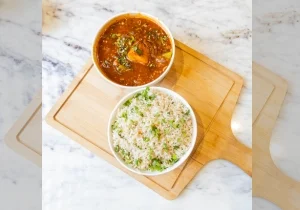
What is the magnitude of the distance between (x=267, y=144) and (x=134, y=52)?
0.44 m

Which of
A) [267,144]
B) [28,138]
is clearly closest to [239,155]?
[267,144]

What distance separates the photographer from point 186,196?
1.18 metres

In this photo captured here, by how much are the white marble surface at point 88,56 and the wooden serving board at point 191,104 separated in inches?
1.2

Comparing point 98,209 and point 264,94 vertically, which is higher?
point 264,94

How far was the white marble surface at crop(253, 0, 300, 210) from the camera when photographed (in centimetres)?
120

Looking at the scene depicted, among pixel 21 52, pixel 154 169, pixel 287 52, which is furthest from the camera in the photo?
pixel 21 52

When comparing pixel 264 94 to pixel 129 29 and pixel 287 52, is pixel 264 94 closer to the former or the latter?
pixel 287 52

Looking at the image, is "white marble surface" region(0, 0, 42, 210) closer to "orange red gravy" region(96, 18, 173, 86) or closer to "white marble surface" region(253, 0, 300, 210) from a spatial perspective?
"orange red gravy" region(96, 18, 173, 86)

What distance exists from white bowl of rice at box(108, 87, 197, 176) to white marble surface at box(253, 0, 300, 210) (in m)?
0.26

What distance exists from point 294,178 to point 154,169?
0.38 meters

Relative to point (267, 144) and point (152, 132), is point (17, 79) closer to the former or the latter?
point (152, 132)

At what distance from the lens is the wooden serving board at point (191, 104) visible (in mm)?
1169

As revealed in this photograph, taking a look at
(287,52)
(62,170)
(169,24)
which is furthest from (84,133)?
(287,52)

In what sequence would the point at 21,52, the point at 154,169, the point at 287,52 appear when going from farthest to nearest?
the point at 21,52
the point at 287,52
the point at 154,169
